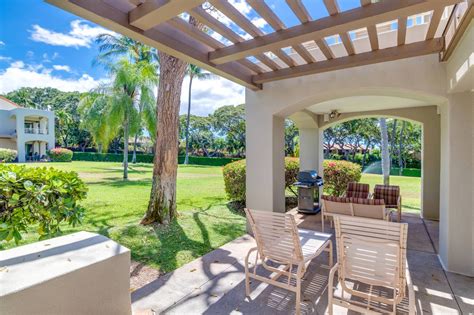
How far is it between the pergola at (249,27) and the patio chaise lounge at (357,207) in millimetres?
2464

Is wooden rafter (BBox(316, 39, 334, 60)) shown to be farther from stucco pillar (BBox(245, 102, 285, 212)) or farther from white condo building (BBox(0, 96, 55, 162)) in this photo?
white condo building (BBox(0, 96, 55, 162))

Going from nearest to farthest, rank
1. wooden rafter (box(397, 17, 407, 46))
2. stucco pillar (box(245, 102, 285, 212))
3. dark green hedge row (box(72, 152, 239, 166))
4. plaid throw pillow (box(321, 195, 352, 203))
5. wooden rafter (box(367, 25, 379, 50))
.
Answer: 1. wooden rafter (box(397, 17, 407, 46))
2. wooden rafter (box(367, 25, 379, 50))
3. plaid throw pillow (box(321, 195, 352, 203))
4. stucco pillar (box(245, 102, 285, 212))
5. dark green hedge row (box(72, 152, 239, 166))

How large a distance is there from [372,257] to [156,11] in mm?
3254

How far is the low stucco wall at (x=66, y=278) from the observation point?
1.84 meters

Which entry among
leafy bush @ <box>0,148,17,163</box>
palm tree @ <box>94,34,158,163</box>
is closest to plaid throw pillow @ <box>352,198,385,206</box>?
palm tree @ <box>94,34,158,163</box>

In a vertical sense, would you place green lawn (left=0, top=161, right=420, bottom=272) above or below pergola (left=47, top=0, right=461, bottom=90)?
below

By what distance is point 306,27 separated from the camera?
10.1 ft

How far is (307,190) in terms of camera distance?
7.58 meters

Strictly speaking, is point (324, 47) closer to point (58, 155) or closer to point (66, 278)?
point (66, 278)

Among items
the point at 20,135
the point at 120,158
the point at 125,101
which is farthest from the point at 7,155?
the point at 125,101

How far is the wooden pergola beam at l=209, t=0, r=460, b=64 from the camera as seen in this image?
2598mm

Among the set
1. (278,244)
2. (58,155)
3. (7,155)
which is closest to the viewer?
(278,244)

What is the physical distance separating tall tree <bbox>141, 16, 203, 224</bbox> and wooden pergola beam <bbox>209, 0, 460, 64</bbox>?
250 centimetres

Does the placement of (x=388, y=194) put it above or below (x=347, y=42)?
below
